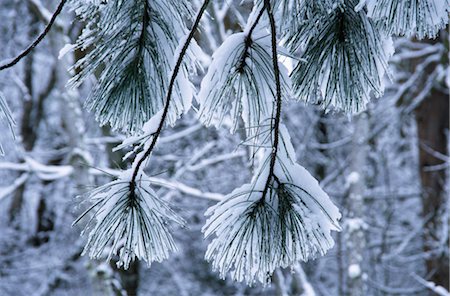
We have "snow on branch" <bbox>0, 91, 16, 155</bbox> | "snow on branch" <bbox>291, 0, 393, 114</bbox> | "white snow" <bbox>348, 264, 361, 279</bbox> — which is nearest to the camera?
"snow on branch" <bbox>0, 91, 16, 155</bbox>

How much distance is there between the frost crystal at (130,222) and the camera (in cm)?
137

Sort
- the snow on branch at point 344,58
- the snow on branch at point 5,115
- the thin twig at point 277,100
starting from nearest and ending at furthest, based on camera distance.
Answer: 1. the thin twig at point 277,100
2. the snow on branch at point 5,115
3. the snow on branch at point 344,58

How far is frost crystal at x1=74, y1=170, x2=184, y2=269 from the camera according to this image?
4.48ft

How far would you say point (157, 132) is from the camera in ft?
4.43

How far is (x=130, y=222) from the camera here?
1.38 m

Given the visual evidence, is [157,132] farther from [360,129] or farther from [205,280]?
[205,280]

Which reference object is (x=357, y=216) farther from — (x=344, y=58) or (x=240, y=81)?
(x=240, y=81)

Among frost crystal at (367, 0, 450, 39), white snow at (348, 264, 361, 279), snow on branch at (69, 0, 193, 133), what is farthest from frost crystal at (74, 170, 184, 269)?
white snow at (348, 264, 361, 279)

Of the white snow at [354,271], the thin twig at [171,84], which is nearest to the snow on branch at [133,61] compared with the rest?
the thin twig at [171,84]

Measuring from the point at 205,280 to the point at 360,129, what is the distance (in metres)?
4.70

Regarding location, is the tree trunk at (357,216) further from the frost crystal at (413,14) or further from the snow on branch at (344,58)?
the frost crystal at (413,14)

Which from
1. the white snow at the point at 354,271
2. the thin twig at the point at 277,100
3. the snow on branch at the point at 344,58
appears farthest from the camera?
the white snow at the point at 354,271

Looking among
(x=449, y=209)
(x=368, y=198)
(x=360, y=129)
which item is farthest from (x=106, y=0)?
(x=368, y=198)

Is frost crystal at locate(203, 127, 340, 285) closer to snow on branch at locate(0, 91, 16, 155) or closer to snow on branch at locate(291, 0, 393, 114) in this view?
snow on branch at locate(291, 0, 393, 114)
